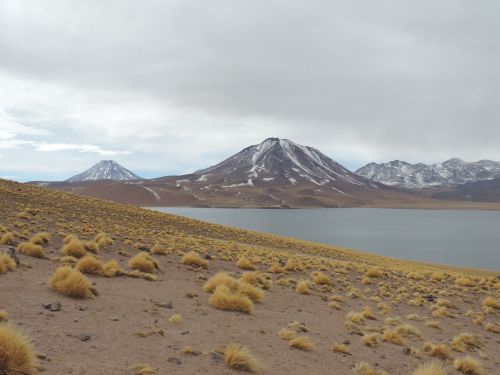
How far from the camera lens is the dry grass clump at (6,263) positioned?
33.3ft

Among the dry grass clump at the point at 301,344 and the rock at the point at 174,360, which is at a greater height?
the rock at the point at 174,360

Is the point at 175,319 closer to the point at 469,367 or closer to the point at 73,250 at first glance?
the point at 73,250

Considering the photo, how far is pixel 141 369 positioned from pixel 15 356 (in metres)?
1.74

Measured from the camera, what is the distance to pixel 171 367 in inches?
258

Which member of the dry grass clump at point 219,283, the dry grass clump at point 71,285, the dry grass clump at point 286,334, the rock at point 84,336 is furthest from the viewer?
the dry grass clump at point 219,283

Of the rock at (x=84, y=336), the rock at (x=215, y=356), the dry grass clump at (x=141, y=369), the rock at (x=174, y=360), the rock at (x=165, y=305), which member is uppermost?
the rock at (x=84, y=336)

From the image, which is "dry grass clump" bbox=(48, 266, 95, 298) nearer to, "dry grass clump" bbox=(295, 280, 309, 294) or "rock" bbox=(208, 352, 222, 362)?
"rock" bbox=(208, 352, 222, 362)

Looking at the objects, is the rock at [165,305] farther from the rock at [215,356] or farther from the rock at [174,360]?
the rock at [174,360]

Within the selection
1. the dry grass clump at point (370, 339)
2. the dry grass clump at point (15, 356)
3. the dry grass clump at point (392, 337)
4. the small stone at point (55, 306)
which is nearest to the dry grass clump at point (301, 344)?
the dry grass clump at point (370, 339)

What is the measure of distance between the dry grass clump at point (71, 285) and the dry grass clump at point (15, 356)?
370 centimetres

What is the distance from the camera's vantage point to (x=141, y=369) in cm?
609

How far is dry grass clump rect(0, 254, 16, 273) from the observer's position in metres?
10.1

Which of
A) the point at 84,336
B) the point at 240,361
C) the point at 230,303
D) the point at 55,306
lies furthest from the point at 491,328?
the point at 55,306

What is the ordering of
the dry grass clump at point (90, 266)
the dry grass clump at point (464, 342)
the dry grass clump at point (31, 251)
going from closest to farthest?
1. the dry grass clump at point (464, 342)
2. the dry grass clump at point (90, 266)
3. the dry grass clump at point (31, 251)
